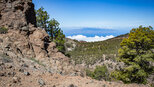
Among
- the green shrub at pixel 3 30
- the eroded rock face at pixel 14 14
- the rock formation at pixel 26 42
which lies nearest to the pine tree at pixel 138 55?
the rock formation at pixel 26 42

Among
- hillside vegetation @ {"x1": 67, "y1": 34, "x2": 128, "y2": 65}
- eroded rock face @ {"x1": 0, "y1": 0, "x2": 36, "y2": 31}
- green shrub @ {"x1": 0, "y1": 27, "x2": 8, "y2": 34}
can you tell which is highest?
eroded rock face @ {"x1": 0, "y1": 0, "x2": 36, "y2": 31}

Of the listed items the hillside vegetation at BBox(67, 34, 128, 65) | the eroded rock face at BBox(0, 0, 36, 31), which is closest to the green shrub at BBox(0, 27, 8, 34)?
the eroded rock face at BBox(0, 0, 36, 31)

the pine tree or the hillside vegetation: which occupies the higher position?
the pine tree

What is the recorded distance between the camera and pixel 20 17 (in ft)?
43.9

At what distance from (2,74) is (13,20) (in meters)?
9.06

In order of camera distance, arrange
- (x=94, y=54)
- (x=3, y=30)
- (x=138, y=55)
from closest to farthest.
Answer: (x=3, y=30) < (x=138, y=55) < (x=94, y=54)

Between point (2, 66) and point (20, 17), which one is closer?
point (2, 66)

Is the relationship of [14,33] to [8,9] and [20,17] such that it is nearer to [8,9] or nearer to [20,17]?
[20,17]

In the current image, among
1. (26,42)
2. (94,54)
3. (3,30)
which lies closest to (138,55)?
(26,42)

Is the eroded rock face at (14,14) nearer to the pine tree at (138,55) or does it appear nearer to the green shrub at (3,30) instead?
the green shrub at (3,30)

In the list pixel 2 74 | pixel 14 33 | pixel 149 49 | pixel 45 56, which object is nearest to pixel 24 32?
pixel 14 33

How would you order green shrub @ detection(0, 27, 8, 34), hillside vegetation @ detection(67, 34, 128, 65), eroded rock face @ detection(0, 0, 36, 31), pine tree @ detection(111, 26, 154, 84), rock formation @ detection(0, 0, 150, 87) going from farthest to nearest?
1. hillside vegetation @ detection(67, 34, 128, 65)
2. pine tree @ detection(111, 26, 154, 84)
3. eroded rock face @ detection(0, 0, 36, 31)
4. green shrub @ detection(0, 27, 8, 34)
5. rock formation @ detection(0, 0, 150, 87)

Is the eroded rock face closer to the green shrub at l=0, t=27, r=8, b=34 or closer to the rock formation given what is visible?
the rock formation

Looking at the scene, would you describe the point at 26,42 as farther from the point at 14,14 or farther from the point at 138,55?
the point at 138,55
